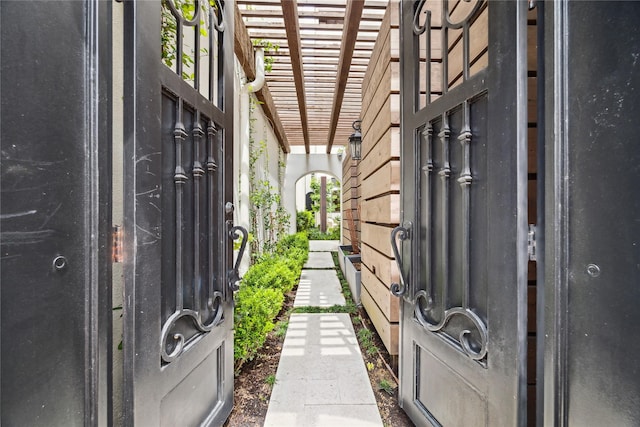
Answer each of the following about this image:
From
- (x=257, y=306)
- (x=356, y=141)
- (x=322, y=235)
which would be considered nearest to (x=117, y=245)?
(x=257, y=306)

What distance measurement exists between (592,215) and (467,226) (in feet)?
1.36

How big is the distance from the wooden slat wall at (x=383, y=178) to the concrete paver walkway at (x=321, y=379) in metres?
0.35

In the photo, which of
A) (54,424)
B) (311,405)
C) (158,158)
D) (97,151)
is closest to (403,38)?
(158,158)

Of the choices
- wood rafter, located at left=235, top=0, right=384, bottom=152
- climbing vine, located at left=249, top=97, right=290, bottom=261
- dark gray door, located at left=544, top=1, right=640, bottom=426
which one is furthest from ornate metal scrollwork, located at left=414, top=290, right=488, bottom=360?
climbing vine, located at left=249, top=97, right=290, bottom=261

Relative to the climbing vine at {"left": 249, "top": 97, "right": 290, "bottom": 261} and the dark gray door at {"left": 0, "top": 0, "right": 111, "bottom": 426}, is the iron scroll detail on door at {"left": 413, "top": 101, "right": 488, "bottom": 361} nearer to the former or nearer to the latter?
the dark gray door at {"left": 0, "top": 0, "right": 111, "bottom": 426}

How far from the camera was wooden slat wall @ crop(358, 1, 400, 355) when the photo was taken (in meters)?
2.09

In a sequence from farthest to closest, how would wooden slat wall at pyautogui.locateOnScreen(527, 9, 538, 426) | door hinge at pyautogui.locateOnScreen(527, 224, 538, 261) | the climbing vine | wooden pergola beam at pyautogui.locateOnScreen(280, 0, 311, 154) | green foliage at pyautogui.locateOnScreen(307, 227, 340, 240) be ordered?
green foliage at pyautogui.locateOnScreen(307, 227, 340, 240) → the climbing vine → wooden pergola beam at pyautogui.locateOnScreen(280, 0, 311, 154) → wooden slat wall at pyautogui.locateOnScreen(527, 9, 538, 426) → door hinge at pyautogui.locateOnScreen(527, 224, 538, 261)

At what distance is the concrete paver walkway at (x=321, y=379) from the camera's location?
1594mm

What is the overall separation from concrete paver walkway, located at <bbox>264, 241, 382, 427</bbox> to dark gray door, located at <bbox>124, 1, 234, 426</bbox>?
410 mm

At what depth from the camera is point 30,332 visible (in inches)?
24.8

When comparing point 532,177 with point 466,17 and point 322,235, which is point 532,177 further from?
point 322,235

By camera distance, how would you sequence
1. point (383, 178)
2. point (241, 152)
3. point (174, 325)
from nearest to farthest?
point (174, 325) < point (383, 178) < point (241, 152)

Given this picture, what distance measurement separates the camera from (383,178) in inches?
89.9

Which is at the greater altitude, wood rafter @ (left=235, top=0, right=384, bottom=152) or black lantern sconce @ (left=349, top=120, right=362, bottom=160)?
wood rafter @ (left=235, top=0, right=384, bottom=152)
